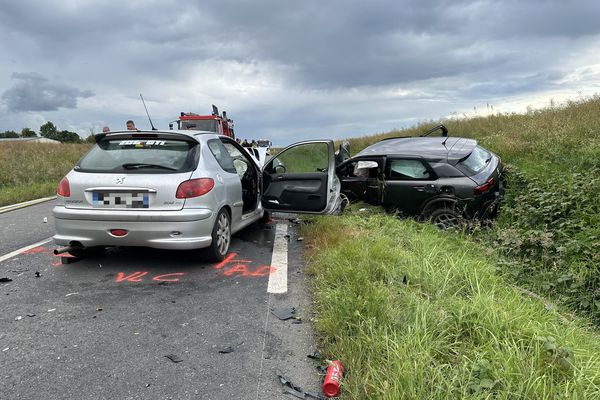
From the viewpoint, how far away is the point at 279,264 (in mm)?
5195

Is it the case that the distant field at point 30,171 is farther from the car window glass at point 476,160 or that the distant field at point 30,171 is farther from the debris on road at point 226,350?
the car window glass at point 476,160

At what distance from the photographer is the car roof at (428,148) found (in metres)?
6.84

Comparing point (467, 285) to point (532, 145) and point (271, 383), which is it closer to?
point (271, 383)

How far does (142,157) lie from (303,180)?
231 centimetres

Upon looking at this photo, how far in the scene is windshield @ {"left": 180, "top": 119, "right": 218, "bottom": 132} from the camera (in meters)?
15.8

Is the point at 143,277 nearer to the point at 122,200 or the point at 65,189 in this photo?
the point at 122,200

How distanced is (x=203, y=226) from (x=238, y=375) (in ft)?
7.20

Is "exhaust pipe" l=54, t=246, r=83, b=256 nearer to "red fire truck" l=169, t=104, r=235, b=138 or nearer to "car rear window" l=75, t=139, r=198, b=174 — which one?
"car rear window" l=75, t=139, r=198, b=174

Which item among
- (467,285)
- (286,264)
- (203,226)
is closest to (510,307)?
(467,285)

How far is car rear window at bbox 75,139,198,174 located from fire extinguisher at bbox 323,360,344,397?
2.88m

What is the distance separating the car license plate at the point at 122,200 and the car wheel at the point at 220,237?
0.84 metres

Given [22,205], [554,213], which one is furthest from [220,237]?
[22,205]

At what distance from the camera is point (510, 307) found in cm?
322

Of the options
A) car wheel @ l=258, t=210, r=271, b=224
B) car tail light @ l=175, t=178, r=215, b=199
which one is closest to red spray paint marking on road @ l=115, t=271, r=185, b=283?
car tail light @ l=175, t=178, r=215, b=199
